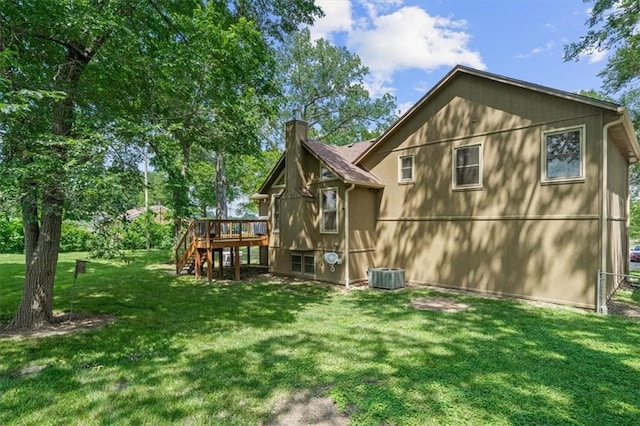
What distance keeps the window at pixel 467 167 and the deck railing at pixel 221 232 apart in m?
8.08

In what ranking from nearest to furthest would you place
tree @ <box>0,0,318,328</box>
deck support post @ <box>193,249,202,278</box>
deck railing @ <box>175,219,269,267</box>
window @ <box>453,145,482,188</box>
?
tree @ <box>0,0,318,328</box>
window @ <box>453,145,482,188</box>
deck railing @ <box>175,219,269,267</box>
deck support post @ <box>193,249,202,278</box>

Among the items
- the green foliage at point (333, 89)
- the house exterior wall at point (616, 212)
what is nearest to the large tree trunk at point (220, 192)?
the green foliage at point (333, 89)

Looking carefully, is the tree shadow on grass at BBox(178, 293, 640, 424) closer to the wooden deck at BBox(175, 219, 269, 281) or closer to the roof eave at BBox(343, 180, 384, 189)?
the roof eave at BBox(343, 180, 384, 189)

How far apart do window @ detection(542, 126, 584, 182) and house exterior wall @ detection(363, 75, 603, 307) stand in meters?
0.12

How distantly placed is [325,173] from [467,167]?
15.6ft

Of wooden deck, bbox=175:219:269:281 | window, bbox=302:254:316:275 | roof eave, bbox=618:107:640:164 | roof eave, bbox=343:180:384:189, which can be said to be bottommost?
window, bbox=302:254:316:275

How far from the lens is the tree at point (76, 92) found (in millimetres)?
5305

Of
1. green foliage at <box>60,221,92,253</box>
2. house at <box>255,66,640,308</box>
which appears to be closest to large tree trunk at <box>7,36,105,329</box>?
house at <box>255,66,640,308</box>

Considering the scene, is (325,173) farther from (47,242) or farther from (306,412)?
(306,412)

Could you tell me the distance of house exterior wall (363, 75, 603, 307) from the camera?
823cm

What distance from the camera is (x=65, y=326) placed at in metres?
6.86

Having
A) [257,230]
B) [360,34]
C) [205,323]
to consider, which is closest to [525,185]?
[205,323]

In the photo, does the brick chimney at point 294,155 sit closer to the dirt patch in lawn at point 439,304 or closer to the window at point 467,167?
the window at point 467,167

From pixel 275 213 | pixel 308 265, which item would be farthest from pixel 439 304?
pixel 275 213
